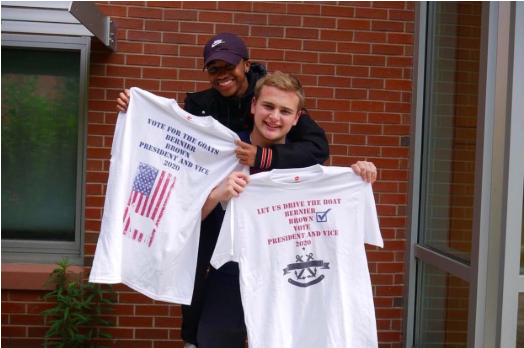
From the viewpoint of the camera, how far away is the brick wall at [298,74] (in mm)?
4496

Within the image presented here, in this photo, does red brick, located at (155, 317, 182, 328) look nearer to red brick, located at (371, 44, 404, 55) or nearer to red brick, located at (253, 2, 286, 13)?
red brick, located at (253, 2, 286, 13)

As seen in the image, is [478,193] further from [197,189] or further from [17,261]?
[17,261]

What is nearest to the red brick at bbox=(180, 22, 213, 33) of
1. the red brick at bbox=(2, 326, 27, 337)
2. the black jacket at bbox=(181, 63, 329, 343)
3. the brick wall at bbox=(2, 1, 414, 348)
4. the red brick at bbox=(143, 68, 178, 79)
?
the brick wall at bbox=(2, 1, 414, 348)

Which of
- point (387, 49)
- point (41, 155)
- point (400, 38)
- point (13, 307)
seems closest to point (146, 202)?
point (41, 155)

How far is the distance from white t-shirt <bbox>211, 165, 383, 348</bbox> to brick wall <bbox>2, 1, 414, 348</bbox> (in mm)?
1659

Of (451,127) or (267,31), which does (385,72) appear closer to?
(451,127)

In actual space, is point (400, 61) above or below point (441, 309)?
above

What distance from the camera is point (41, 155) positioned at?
4652 millimetres

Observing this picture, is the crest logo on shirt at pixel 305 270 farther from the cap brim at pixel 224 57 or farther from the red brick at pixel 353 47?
the red brick at pixel 353 47

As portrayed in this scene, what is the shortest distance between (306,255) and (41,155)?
97.9 inches

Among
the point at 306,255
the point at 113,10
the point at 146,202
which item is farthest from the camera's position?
the point at 113,10

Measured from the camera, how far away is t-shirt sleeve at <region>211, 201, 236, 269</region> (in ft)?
9.46

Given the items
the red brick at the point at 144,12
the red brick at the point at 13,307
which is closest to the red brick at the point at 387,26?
the red brick at the point at 144,12

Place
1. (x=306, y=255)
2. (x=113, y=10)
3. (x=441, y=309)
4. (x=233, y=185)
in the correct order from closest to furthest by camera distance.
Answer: (x=233, y=185) → (x=306, y=255) → (x=441, y=309) → (x=113, y=10)
